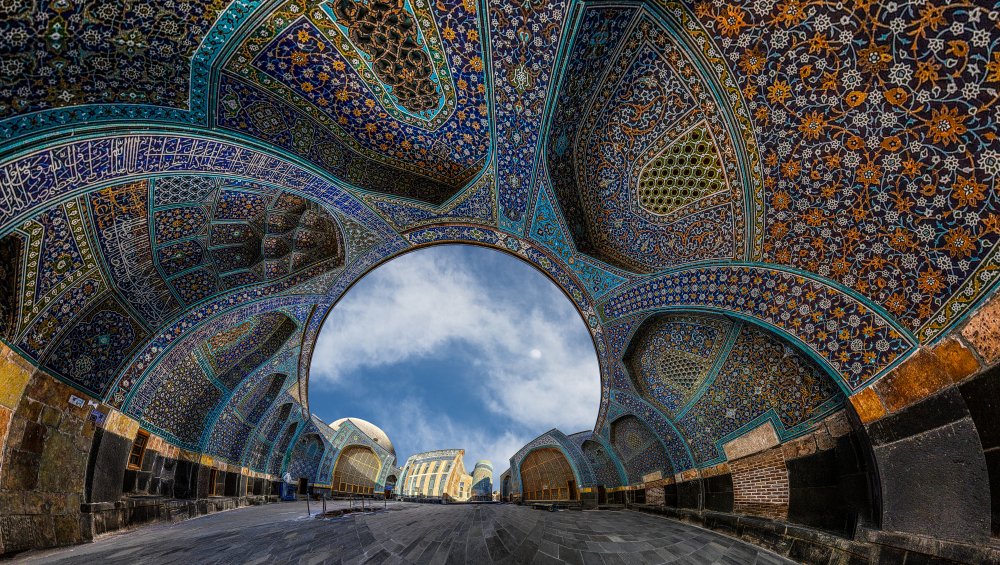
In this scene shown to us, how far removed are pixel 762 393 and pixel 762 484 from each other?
1.55 meters

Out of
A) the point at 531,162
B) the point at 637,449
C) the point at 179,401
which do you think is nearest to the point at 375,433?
the point at 179,401

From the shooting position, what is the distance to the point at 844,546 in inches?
161

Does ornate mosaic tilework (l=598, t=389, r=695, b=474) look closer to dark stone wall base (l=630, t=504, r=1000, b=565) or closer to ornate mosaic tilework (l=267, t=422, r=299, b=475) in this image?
dark stone wall base (l=630, t=504, r=1000, b=565)

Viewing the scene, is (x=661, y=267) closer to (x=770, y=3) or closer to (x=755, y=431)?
(x=755, y=431)

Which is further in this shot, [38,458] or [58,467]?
[58,467]

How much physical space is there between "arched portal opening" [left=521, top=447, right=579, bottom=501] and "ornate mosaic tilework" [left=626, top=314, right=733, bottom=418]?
11.4 m

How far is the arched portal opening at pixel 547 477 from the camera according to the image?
1783 centimetres

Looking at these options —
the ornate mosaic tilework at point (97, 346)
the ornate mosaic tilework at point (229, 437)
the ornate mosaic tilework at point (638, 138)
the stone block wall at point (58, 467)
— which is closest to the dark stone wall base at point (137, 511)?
the stone block wall at point (58, 467)

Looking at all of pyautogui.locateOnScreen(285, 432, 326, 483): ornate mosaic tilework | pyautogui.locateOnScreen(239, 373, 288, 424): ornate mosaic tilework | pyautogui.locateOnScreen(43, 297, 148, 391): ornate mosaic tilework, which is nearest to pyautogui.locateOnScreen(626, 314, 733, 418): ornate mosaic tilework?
pyautogui.locateOnScreen(43, 297, 148, 391): ornate mosaic tilework

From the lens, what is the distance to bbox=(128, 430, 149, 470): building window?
7285mm

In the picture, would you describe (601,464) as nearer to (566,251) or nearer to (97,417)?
(566,251)

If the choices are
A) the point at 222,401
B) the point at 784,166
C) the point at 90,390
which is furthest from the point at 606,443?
the point at 90,390

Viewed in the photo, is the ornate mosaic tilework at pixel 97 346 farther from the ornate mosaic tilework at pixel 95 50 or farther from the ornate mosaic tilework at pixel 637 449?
the ornate mosaic tilework at pixel 637 449

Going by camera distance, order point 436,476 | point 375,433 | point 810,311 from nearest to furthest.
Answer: point 810,311, point 375,433, point 436,476
